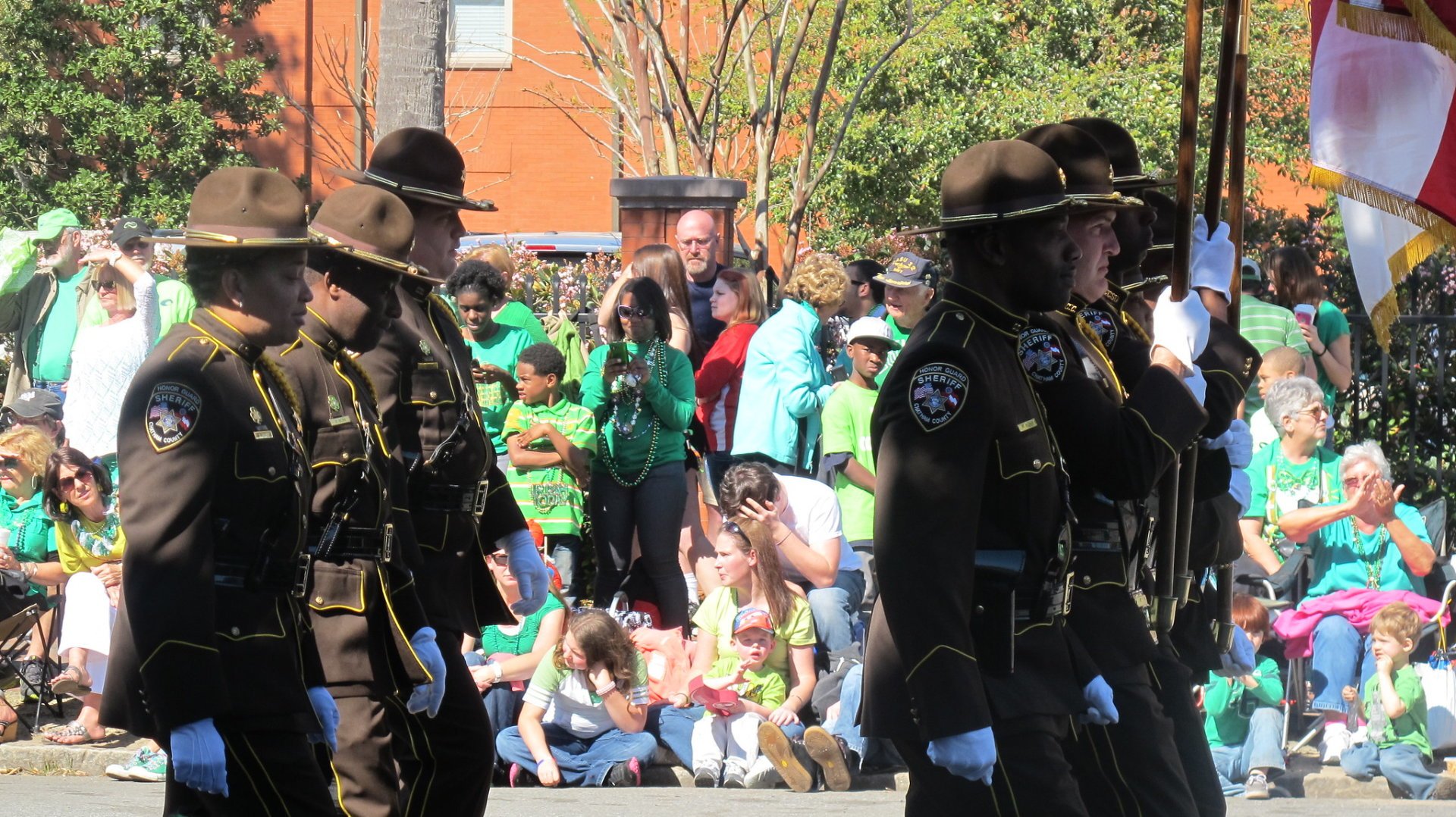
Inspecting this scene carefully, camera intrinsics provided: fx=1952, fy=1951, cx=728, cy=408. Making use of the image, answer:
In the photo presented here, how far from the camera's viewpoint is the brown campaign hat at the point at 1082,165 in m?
4.36

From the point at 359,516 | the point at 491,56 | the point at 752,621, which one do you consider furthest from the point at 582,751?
the point at 491,56

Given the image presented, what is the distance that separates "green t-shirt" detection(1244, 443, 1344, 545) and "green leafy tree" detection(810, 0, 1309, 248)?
491 inches

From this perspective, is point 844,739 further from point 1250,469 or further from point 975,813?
point 975,813

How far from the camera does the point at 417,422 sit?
198 inches

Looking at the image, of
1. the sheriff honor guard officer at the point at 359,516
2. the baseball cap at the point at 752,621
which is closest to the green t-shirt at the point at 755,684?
the baseball cap at the point at 752,621

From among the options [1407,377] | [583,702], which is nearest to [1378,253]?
[583,702]

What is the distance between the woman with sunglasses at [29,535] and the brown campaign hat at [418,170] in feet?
14.5

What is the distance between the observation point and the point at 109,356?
9.74 m

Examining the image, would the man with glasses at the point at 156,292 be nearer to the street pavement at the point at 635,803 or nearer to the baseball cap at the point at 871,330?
the street pavement at the point at 635,803

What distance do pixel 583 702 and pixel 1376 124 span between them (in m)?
4.35

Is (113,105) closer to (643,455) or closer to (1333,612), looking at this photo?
(643,455)

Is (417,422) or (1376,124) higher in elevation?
(1376,124)

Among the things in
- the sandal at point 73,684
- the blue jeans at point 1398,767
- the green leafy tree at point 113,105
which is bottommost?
the blue jeans at point 1398,767

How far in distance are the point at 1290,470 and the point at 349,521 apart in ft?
18.9
